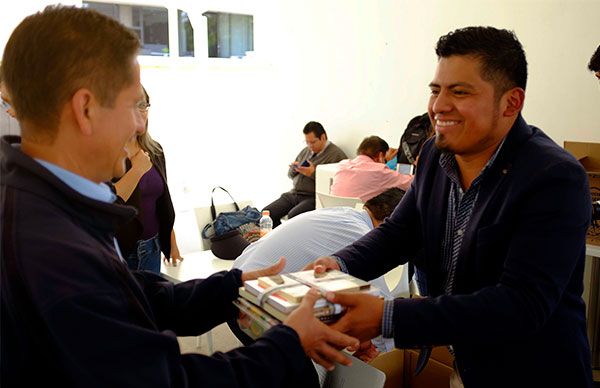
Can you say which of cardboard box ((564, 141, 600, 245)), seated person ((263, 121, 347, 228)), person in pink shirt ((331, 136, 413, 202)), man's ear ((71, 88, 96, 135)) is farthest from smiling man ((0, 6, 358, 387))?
seated person ((263, 121, 347, 228))

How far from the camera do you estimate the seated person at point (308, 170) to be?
6.05 m

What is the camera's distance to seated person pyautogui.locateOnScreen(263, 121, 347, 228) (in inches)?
238

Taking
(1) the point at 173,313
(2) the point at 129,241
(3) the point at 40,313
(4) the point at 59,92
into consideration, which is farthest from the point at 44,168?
(2) the point at 129,241

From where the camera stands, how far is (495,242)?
4.14ft

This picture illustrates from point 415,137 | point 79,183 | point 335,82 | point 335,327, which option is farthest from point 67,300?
point 335,82

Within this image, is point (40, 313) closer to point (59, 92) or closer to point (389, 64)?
point (59, 92)

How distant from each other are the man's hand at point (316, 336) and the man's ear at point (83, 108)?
56cm

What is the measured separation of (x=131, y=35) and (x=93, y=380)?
0.60 metres

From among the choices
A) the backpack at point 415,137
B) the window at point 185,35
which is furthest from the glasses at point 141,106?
the window at point 185,35

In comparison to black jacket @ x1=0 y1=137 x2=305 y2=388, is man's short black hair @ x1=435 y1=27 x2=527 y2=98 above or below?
above

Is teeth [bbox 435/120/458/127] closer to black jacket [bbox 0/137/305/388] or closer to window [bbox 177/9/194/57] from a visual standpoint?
black jacket [bbox 0/137/305/388]

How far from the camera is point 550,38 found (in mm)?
4180

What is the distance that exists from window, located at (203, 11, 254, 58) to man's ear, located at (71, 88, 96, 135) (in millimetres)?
6970

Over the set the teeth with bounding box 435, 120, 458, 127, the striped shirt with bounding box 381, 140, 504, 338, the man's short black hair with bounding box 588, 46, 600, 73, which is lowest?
the striped shirt with bounding box 381, 140, 504, 338
